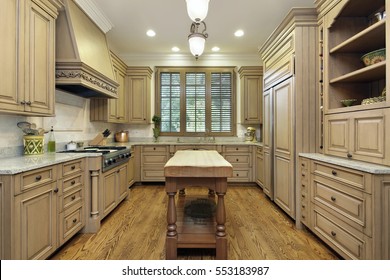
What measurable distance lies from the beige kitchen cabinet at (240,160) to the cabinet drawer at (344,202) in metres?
2.34

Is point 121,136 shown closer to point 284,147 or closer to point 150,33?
point 150,33

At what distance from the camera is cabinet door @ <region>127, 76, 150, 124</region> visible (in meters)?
4.98

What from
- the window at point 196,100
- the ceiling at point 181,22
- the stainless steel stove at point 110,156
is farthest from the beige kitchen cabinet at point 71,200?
the window at point 196,100

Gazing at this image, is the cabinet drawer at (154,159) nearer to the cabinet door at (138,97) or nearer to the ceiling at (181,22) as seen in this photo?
the cabinet door at (138,97)

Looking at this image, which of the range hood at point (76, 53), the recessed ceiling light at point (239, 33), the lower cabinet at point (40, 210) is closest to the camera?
the lower cabinet at point (40, 210)

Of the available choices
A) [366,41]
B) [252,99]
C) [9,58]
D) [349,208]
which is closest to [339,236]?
[349,208]

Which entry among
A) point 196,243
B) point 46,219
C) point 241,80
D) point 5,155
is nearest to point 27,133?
point 5,155

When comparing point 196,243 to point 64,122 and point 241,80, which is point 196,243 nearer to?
point 64,122

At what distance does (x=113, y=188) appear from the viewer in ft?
10.3

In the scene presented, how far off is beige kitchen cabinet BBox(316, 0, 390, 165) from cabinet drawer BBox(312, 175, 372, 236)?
1.05 feet

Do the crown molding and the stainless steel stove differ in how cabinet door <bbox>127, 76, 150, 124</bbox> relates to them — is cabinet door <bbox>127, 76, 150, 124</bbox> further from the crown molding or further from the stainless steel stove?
the stainless steel stove

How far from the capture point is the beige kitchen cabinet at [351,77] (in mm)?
1920

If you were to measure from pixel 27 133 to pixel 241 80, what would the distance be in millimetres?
4124

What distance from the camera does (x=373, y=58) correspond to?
6.82ft
